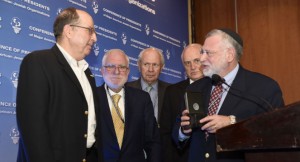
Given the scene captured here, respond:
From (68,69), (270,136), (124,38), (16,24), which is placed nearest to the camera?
(270,136)

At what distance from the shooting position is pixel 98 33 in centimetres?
479

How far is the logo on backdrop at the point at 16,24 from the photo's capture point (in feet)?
11.7

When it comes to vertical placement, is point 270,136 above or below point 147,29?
below

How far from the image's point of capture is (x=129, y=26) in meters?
5.46

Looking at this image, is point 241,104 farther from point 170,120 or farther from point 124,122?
point 170,120

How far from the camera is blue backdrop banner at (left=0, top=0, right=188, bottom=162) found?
3.45m

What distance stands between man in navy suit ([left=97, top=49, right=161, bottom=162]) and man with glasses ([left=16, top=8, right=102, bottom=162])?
24.6 inches

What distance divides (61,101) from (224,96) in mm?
1038

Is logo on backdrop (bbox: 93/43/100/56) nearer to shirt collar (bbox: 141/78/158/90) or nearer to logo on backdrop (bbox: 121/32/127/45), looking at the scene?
logo on backdrop (bbox: 121/32/127/45)

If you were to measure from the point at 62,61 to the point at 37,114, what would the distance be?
42 cm

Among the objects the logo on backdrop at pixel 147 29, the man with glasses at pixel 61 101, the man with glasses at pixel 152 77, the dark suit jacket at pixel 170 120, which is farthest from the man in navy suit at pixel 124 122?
the logo on backdrop at pixel 147 29

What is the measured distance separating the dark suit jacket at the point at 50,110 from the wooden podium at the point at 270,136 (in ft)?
3.66

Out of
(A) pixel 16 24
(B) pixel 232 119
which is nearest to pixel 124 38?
(A) pixel 16 24

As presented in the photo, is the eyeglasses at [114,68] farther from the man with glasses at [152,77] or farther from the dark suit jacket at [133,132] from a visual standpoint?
the man with glasses at [152,77]
